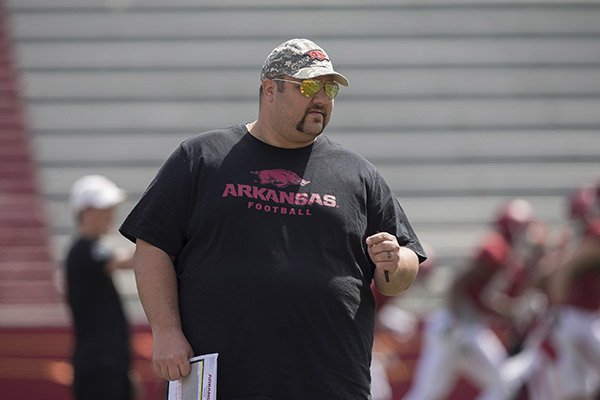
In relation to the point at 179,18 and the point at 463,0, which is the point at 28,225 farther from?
the point at 463,0

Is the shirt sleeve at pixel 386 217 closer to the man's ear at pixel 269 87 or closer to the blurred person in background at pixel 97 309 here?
the man's ear at pixel 269 87

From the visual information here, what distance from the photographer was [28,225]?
12734mm

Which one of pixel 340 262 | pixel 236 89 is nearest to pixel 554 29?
pixel 236 89

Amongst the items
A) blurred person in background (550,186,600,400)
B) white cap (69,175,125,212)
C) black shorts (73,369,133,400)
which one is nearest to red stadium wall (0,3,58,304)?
blurred person in background (550,186,600,400)

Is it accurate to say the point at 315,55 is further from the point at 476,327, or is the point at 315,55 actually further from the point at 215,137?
the point at 476,327

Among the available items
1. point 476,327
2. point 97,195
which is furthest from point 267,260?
point 476,327

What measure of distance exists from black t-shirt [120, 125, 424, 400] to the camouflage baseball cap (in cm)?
22

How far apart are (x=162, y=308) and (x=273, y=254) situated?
349 mm

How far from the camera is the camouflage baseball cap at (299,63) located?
3934mm

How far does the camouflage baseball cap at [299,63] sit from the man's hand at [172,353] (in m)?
0.78

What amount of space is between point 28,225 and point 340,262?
30.1 ft

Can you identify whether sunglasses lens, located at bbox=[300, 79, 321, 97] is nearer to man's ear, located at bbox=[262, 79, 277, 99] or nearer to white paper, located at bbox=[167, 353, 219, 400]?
man's ear, located at bbox=[262, 79, 277, 99]

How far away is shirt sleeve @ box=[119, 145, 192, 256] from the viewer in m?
3.92

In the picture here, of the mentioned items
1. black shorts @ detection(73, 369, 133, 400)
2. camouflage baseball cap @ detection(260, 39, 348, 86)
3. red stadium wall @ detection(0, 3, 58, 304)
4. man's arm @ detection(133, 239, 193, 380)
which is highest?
camouflage baseball cap @ detection(260, 39, 348, 86)
